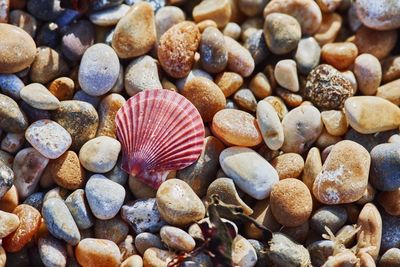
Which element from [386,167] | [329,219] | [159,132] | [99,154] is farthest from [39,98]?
[386,167]

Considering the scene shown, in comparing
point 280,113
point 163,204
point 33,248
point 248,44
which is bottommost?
point 33,248

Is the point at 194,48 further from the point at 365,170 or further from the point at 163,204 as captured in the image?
the point at 365,170

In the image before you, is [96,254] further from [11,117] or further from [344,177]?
[344,177]

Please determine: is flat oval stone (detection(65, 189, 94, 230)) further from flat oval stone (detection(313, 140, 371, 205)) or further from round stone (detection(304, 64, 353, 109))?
round stone (detection(304, 64, 353, 109))

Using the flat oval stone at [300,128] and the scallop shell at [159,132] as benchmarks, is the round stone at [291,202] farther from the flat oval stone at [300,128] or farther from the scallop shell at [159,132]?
the scallop shell at [159,132]

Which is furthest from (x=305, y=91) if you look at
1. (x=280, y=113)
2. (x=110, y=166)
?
(x=110, y=166)

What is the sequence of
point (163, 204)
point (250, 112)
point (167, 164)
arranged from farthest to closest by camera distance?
1. point (250, 112)
2. point (167, 164)
3. point (163, 204)

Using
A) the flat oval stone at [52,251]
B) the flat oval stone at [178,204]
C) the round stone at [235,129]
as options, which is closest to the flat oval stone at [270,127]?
the round stone at [235,129]
